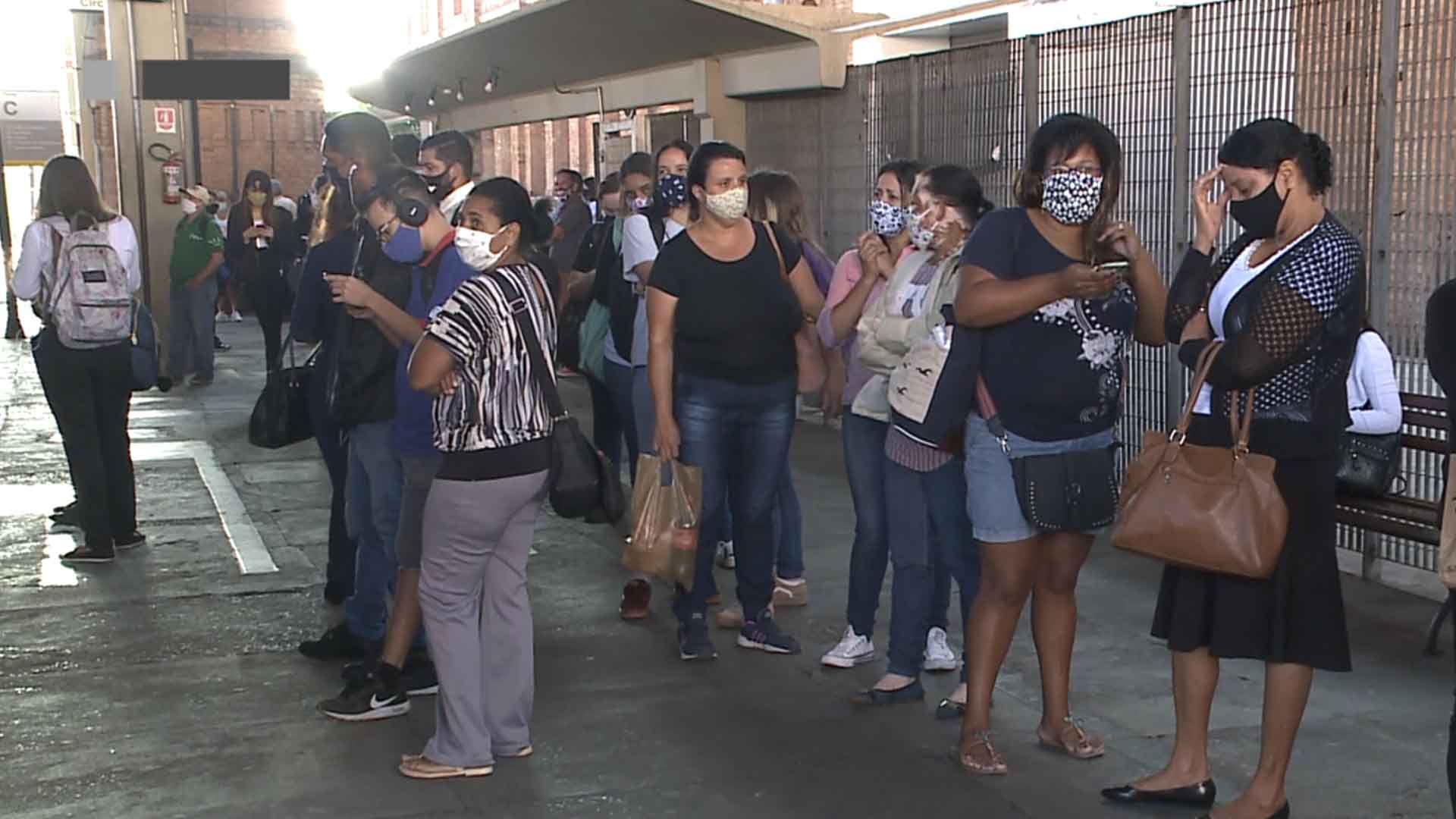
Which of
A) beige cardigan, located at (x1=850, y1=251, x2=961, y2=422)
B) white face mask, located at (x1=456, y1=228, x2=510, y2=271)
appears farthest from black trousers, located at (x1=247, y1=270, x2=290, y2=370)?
white face mask, located at (x1=456, y1=228, x2=510, y2=271)

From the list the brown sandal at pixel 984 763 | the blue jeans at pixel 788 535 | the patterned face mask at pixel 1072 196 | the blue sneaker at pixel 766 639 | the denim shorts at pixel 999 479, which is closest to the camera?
the patterned face mask at pixel 1072 196

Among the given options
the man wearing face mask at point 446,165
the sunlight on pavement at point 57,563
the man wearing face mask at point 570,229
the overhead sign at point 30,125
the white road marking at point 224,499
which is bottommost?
the white road marking at point 224,499

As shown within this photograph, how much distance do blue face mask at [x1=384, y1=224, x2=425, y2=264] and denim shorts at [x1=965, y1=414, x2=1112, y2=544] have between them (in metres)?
1.98

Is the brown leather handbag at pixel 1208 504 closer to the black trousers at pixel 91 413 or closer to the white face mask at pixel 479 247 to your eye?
the white face mask at pixel 479 247

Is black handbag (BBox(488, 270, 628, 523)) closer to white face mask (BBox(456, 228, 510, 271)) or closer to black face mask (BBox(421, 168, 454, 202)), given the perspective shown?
white face mask (BBox(456, 228, 510, 271))

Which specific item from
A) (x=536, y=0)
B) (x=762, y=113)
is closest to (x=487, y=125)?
(x=536, y=0)

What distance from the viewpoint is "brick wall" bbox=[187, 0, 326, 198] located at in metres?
31.3

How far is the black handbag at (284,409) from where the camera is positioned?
6.46 m

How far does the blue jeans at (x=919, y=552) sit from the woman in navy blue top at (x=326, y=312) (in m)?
2.03

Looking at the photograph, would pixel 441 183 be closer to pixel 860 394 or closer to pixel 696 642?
pixel 860 394

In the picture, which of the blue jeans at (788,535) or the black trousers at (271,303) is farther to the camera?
the black trousers at (271,303)

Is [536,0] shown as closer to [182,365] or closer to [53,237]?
[182,365]

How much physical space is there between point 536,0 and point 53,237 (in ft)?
34.9

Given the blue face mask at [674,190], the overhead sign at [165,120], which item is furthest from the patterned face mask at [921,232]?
the overhead sign at [165,120]
